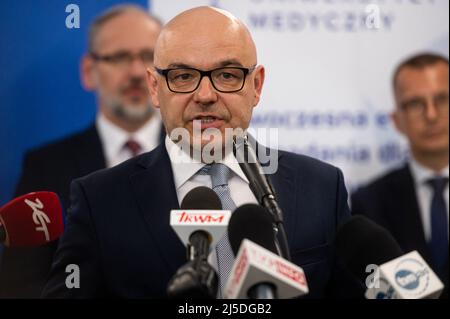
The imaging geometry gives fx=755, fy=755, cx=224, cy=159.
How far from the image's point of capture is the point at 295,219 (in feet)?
8.54

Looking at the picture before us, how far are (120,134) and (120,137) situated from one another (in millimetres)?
14

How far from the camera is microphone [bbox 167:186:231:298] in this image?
159 cm

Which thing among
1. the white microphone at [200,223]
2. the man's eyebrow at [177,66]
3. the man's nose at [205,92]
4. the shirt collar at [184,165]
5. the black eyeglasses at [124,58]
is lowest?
the white microphone at [200,223]

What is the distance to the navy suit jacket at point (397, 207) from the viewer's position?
3.47 metres

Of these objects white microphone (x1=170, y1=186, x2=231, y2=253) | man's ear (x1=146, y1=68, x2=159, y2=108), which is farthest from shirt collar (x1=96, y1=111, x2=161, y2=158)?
white microphone (x1=170, y1=186, x2=231, y2=253)

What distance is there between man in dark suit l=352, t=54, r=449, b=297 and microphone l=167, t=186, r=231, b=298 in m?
1.66

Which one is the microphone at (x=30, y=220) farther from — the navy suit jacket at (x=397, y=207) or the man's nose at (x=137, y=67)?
the navy suit jacket at (x=397, y=207)

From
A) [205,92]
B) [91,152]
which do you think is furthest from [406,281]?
[91,152]

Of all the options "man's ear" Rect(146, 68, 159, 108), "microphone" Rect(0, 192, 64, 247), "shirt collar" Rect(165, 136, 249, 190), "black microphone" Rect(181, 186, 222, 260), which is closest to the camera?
"black microphone" Rect(181, 186, 222, 260)

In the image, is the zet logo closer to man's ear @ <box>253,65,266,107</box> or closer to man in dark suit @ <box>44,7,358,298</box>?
man in dark suit @ <box>44,7,358,298</box>

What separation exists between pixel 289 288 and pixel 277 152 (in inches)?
49.7

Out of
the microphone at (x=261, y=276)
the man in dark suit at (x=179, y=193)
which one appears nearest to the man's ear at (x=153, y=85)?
the man in dark suit at (x=179, y=193)

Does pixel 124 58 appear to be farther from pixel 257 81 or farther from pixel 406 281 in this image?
pixel 406 281

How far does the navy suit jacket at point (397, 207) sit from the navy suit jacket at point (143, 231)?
765 millimetres
